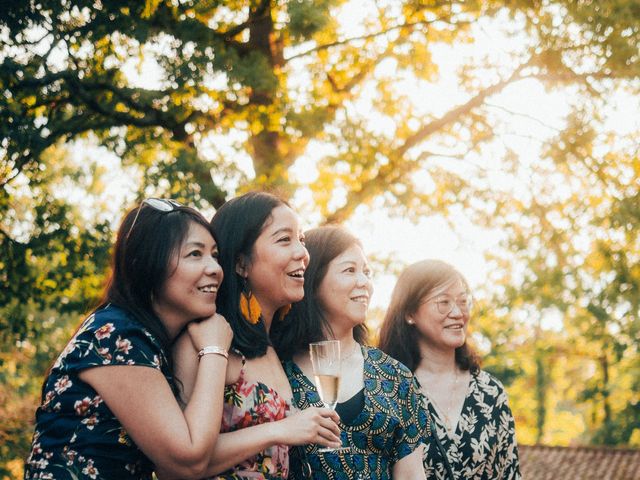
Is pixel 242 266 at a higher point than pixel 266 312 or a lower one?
higher

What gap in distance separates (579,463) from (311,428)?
26.7 meters

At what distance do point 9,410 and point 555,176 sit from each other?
10.9 meters

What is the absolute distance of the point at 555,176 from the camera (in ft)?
45.0

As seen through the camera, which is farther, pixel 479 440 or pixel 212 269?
pixel 479 440

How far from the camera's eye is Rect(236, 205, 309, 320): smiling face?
338cm

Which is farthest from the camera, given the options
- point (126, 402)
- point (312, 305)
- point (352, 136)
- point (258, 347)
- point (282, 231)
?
point (352, 136)

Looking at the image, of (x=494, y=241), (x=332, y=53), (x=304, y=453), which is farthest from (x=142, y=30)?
(x=494, y=241)

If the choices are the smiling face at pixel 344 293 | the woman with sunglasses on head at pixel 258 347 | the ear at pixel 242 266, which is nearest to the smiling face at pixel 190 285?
the woman with sunglasses on head at pixel 258 347

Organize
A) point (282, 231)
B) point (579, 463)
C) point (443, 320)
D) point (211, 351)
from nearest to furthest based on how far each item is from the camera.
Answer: point (211, 351), point (282, 231), point (443, 320), point (579, 463)

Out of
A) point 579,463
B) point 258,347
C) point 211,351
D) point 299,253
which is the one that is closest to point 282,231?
point 299,253

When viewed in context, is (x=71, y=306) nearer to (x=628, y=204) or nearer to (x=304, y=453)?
(x=628, y=204)

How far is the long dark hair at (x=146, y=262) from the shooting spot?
2.90m

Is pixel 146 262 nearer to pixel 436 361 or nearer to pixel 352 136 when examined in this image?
pixel 436 361

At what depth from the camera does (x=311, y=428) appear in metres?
2.94
